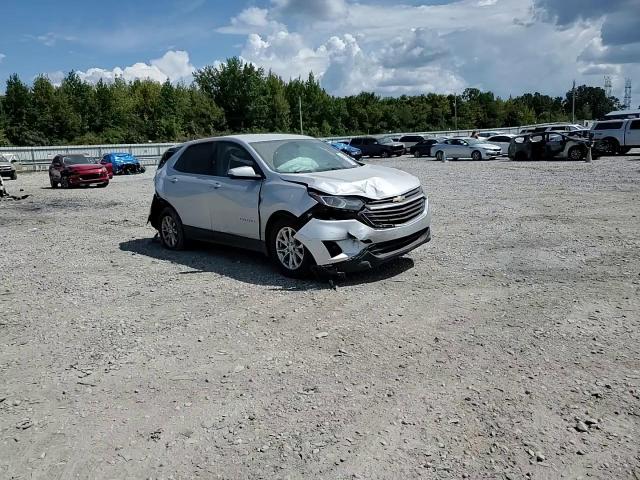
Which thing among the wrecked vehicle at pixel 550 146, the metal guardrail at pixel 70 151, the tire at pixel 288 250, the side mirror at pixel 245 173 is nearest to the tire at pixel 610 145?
the wrecked vehicle at pixel 550 146

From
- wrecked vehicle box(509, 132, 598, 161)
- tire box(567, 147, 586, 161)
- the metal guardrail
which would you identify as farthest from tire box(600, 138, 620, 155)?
the metal guardrail

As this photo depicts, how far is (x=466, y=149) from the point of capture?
Result: 34812mm

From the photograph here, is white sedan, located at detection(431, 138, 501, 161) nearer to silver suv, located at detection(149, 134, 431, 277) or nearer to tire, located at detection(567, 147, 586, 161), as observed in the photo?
tire, located at detection(567, 147, 586, 161)

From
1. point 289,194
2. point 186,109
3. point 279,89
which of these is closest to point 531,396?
point 289,194

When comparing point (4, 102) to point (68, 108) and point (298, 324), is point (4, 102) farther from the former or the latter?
point (298, 324)

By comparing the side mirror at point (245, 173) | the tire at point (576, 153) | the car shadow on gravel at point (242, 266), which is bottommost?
the car shadow on gravel at point (242, 266)

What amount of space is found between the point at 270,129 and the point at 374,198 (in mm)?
80066

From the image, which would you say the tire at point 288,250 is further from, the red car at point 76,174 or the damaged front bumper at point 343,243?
the red car at point 76,174

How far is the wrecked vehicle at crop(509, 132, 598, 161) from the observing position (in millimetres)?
26856

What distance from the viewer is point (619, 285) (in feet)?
19.9

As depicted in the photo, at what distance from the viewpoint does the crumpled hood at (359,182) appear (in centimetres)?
655

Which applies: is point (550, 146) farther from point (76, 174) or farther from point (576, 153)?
point (76, 174)

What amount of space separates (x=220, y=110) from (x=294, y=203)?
77.4m

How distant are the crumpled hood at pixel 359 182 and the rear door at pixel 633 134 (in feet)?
84.2
